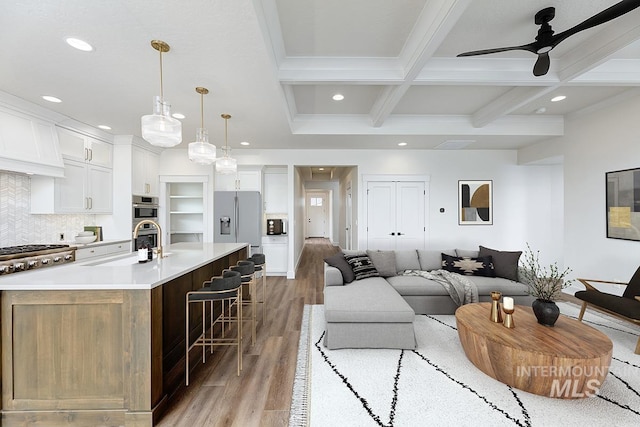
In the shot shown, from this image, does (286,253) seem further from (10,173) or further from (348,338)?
(10,173)

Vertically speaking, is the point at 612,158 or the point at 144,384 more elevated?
the point at 612,158

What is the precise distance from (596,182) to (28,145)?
7.59 metres

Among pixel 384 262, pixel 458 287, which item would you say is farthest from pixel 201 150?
pixel 458 287

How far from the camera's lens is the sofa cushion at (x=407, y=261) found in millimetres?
3852

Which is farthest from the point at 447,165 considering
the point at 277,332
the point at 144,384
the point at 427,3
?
the point at 144,384

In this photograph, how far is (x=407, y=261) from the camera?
12.7ft

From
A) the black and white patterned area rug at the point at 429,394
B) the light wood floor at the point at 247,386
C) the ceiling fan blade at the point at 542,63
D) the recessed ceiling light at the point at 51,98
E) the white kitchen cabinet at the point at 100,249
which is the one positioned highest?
the recessed ceiling light at the point at 51,98

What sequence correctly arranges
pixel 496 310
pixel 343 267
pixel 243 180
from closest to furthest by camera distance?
pixel 496 310 < pixel 343 267 < pixel 243 180

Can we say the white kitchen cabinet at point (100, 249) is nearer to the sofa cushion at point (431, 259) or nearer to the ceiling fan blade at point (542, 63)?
the sofa cushion at point (431, 259)

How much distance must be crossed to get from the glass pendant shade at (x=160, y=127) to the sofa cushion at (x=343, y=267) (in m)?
2.31

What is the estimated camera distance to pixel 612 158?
3539 millimetres

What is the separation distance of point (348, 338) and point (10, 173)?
4517 millimetres

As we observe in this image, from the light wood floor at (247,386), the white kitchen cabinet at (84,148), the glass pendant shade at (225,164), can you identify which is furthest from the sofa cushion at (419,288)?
the white kitchen cabinet at (84,148)

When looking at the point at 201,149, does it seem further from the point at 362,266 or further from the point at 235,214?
the point at 235,214
